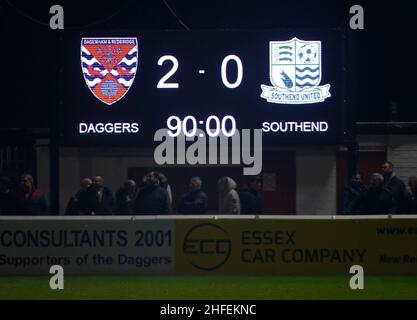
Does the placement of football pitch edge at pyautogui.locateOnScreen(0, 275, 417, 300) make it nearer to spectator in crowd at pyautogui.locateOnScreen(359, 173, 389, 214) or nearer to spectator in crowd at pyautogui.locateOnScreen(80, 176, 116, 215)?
spectator in crowd at pyautogui.locateOnScreen(359, 173, 389, 214)

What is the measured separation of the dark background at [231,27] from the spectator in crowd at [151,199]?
8.30 meters

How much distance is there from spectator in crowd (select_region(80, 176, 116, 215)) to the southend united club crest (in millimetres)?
2680

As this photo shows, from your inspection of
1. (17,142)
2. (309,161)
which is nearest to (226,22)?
(309,161)

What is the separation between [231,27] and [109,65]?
887 centimetres

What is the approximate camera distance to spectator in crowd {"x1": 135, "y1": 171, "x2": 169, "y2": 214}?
48.7ft

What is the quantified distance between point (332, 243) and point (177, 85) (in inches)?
124

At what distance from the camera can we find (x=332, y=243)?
539 inches

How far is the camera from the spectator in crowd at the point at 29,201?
14789 mm

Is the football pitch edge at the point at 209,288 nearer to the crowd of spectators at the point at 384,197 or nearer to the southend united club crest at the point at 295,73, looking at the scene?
the crowd of spectators at the point at 384,197

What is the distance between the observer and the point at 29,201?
14.9m

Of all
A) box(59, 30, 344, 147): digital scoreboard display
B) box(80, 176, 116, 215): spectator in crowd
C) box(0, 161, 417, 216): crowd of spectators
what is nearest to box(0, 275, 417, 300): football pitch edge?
box(0, 161, 417, 216): crowd of spectators

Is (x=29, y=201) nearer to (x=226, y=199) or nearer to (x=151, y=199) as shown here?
(x=151, y=199)

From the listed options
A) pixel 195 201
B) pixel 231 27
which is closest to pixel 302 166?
pixel 231 27
